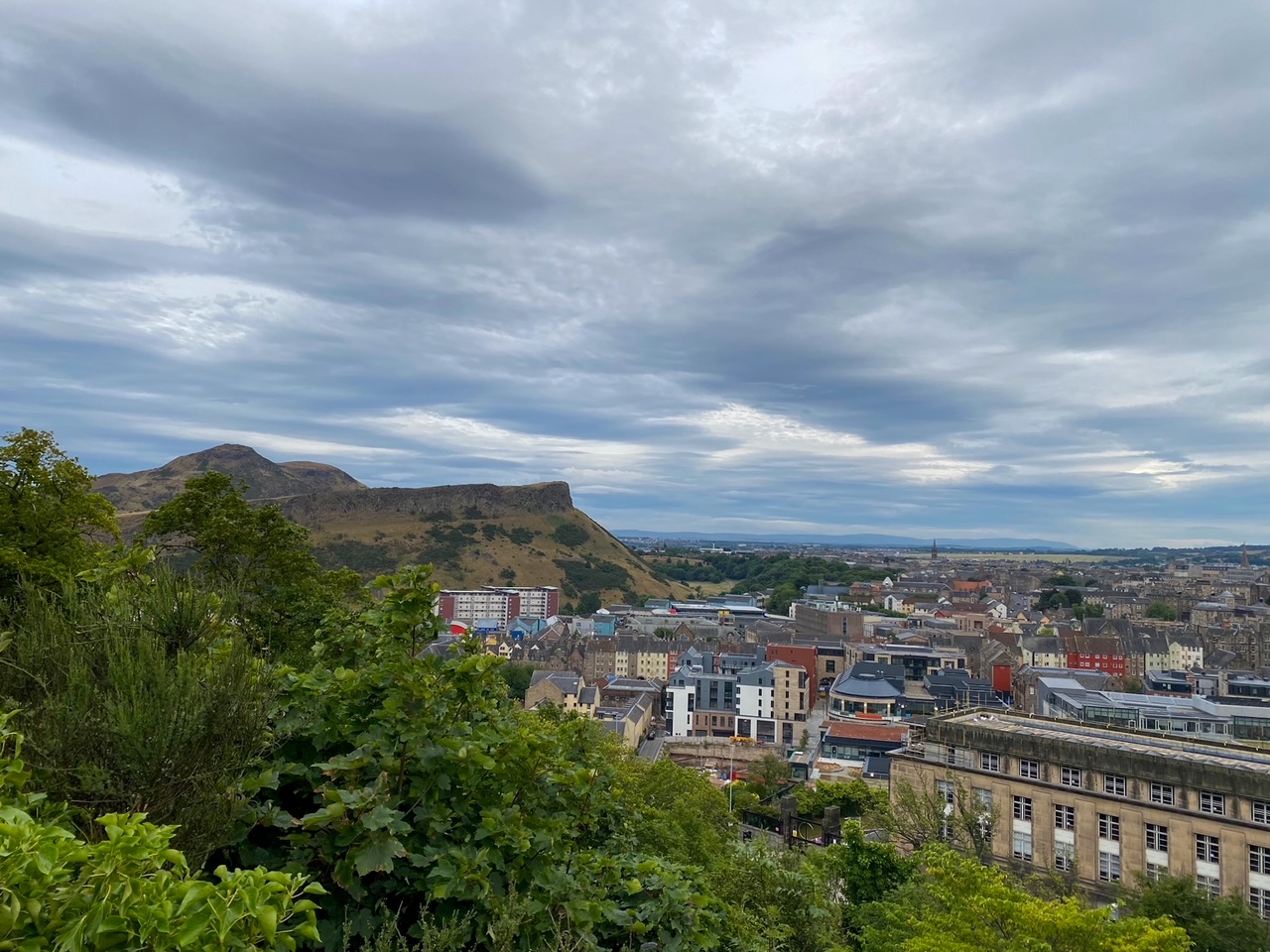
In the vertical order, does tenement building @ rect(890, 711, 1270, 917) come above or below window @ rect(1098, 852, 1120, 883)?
above

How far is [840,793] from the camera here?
119ft

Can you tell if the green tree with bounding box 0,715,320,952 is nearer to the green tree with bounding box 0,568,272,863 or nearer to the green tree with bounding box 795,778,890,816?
the green tree with bounding box 0,568,272,863

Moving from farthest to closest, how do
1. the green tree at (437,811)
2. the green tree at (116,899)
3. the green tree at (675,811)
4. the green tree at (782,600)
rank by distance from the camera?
the green tree at (782,600) < the green tree at (675,811) < the green tree at (437,811) < the green tree at (116,899)

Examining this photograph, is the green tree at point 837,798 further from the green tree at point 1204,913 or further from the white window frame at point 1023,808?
the green tree at point 1204,913

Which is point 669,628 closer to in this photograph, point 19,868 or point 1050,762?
point 1050,762

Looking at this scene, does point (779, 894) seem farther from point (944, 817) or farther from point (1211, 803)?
point (1211, 803)

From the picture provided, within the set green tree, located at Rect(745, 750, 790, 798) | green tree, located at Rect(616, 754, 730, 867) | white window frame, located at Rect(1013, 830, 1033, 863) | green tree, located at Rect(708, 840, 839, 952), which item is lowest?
green tree, located at Rect(745, 750, 790, 798)

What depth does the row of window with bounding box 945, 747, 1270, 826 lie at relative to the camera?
80.5 feet

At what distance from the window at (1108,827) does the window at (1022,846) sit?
2638 millimetres

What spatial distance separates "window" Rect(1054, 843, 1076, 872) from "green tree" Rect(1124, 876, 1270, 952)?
3926 millimetres

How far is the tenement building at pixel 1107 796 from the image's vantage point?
2475 centimetres

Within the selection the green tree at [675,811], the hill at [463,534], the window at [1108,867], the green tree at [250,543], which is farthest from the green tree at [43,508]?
the hill at [463,534]

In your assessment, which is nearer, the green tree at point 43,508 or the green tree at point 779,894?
the green tree at point 779,894

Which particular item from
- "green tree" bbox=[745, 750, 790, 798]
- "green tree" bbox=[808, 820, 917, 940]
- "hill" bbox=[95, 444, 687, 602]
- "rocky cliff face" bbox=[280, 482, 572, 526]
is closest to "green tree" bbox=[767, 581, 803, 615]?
"hill" bbox=[95, 444, 687, 602]
